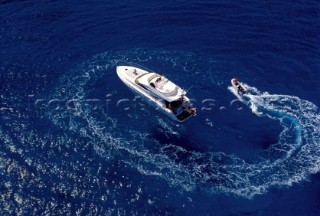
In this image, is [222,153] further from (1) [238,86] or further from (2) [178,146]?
(1) [238,86]

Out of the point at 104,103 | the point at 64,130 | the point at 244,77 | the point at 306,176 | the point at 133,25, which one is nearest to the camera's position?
the point at 306,176

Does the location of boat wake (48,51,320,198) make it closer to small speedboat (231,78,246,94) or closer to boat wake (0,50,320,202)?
boat wake (0,50,320,202)

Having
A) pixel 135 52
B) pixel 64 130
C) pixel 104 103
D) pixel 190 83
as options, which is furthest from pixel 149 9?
pixel 64 130

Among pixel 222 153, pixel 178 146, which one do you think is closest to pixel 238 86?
pixel 222 153

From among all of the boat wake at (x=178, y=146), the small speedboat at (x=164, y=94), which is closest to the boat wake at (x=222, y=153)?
the boat wake at (x=178, y=146)

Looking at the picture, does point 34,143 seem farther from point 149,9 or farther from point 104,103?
point 149,9

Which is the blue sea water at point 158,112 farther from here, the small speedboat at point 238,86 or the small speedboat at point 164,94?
the small speedboat at point 164,94
